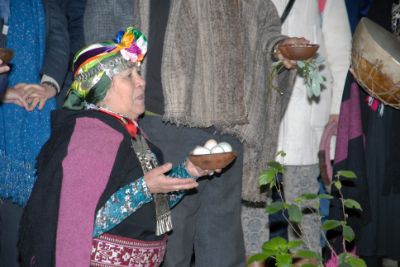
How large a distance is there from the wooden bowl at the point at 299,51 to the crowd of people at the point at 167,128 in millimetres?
32

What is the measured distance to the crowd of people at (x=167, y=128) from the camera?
2.23m

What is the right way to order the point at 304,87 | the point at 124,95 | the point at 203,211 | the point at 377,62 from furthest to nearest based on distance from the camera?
1. the point at 304,87
2. the point at 377,62
3. the point at 203,211
4. the point at 124,95

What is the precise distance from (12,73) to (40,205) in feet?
2.71

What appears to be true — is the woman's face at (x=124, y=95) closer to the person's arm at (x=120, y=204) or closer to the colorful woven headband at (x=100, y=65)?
the colorful woven headband at (x=100, y=65)

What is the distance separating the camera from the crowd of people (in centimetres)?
223

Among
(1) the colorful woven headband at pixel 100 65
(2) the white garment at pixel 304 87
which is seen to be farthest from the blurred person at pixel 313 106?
(1) the colorful woven headband at pixel 100 65

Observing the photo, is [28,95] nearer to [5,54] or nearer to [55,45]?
[55,45]

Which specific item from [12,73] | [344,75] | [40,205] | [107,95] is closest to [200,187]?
[107,95]

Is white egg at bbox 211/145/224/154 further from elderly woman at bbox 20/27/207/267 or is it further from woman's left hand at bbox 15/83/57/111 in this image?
woman's left hand at bbox 15/83/57/111

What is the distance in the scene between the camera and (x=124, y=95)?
7.93 feet

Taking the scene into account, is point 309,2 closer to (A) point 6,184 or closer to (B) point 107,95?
(B) point 107,95

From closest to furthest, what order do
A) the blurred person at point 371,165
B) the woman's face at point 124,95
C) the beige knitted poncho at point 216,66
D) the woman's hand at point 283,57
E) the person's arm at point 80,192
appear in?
the person's arm at point 80,192, the woman's face at point 124,95, the beige knitted poncho at point 216,66, the woman's hand at point 283,57, the blurred person at point 371,165

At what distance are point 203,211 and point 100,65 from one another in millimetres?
833

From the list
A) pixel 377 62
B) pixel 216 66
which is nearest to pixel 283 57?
pixel 216 66
